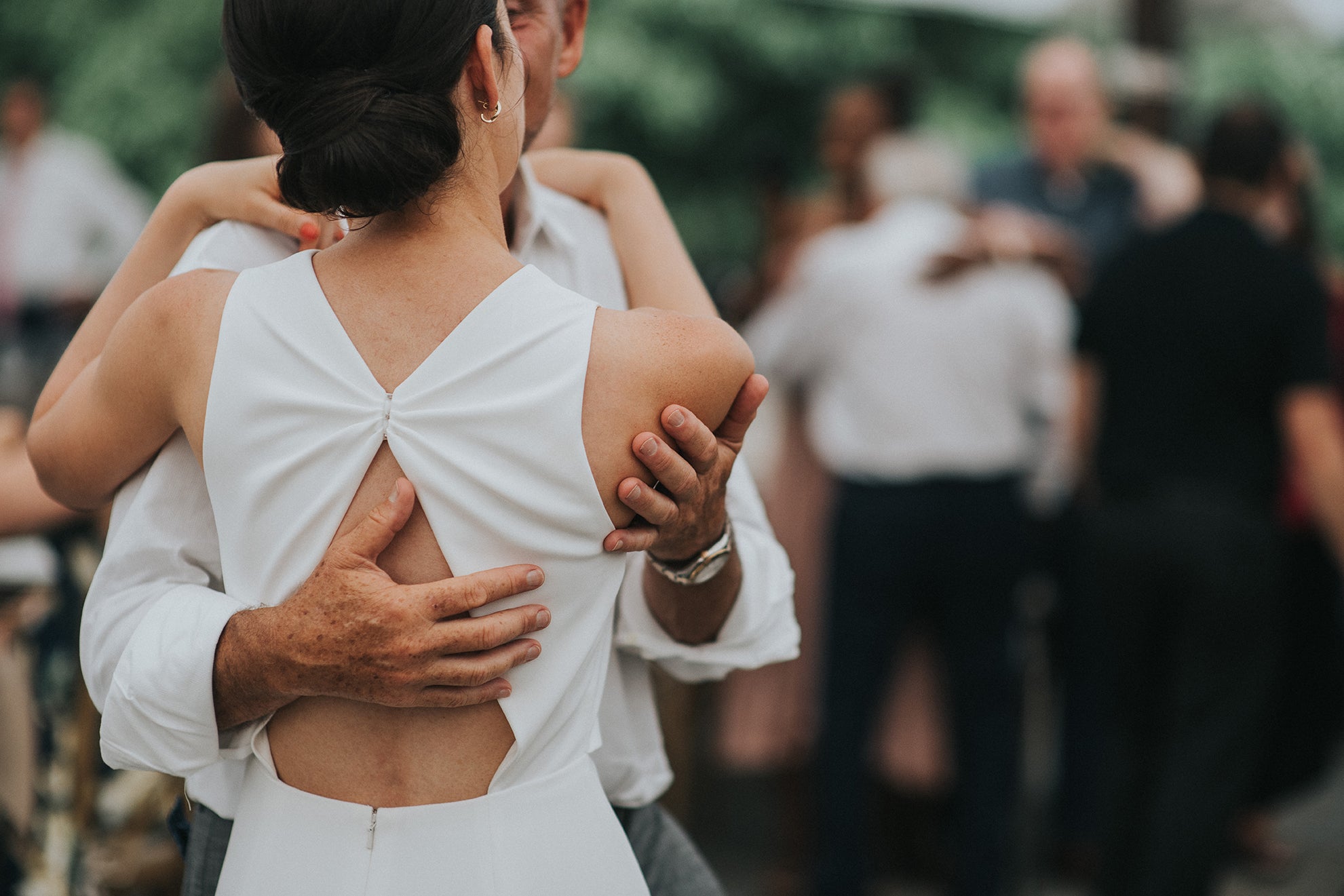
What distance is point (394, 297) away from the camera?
1317 mm

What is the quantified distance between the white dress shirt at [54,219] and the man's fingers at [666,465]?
244 inches

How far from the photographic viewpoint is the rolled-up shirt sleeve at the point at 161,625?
1.36m

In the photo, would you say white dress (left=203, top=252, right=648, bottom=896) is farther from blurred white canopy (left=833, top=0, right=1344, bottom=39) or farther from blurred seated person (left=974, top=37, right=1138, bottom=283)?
blurred white canopy (left=833, top=0, right=1344, bottom=39)

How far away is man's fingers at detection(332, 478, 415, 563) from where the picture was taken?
1277mm

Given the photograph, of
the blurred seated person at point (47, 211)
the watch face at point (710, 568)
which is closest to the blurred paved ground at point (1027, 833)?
the watch face at point (710, 568)

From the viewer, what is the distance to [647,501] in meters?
1.35

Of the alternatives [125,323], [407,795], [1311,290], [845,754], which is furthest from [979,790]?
[125,323]

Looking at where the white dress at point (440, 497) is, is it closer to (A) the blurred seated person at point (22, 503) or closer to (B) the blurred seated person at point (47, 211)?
(A) the blurred seated person at point (22, 503)

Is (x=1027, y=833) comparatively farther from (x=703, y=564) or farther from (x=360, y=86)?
(x=360, y=86)

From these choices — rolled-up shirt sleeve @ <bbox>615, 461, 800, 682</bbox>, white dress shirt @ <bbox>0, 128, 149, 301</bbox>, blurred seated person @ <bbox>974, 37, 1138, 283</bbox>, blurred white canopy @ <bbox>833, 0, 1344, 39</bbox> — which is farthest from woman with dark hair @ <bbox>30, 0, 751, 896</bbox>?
white dress shirt @ <bbox>0, 128, 149, 301</bbox>

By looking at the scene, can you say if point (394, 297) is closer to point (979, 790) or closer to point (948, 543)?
point (948, 543)

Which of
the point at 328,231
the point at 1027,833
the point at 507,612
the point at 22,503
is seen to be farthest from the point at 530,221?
the point at 1027,833

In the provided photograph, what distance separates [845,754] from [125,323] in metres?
3.10

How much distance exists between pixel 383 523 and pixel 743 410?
0.39m
